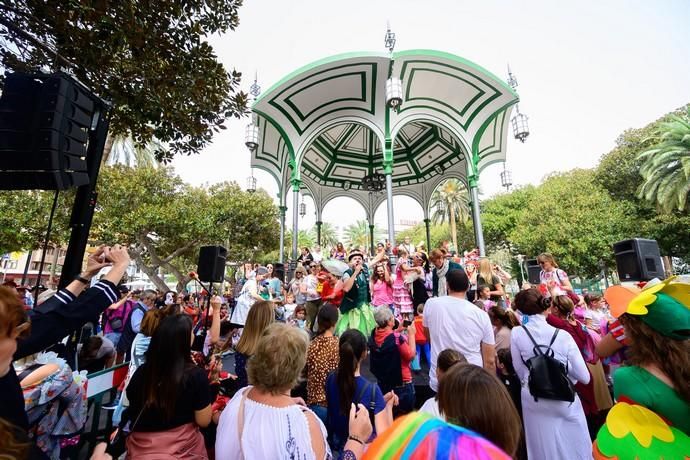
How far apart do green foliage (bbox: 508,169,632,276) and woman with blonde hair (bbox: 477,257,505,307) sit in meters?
19.7

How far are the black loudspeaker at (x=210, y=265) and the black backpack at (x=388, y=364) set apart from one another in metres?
2.54

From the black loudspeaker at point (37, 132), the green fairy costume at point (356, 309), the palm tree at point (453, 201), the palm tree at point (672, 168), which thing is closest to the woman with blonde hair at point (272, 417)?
the black loudspeaker at point (37, 132)

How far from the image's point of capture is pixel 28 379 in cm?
245

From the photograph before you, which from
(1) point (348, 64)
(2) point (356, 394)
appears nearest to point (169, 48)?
(2) point (356, 394)

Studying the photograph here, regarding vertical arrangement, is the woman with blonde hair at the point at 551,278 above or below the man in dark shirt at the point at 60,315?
above

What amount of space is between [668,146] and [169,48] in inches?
952

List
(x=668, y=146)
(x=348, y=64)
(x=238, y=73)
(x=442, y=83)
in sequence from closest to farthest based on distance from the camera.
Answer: (x=238, y=73)
(x=348, y=64)
(x=442, y=83)
(x=668, y=146)

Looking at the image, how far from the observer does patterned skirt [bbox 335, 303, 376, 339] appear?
5.03 m

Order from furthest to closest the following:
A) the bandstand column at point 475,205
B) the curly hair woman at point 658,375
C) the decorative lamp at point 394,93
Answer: the bandstand column at point 475,205 → the decorative lamp at point 394,93 → the curly hair woman at point 658,375

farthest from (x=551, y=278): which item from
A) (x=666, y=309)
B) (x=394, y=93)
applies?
(x=394, y=93)

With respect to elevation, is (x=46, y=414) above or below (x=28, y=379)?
below

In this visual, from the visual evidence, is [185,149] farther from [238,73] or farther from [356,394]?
[356,394]

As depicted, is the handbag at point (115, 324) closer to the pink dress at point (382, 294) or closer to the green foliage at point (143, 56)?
the green foliage at point (143, 56)

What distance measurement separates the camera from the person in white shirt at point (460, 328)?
120 inches
